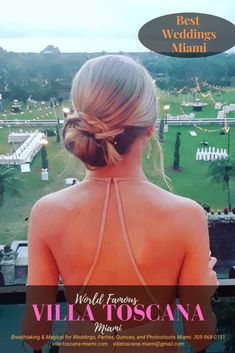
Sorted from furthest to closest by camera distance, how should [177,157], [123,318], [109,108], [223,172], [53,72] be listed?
[223,172], [177,157], [53,72], [123,318], [109,108]

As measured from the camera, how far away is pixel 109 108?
0.58m

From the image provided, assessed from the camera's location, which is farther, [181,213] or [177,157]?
[177,157]

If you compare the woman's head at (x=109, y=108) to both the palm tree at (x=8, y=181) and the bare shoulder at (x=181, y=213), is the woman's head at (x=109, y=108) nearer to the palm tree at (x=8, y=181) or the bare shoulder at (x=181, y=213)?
the bare shoulder at (x=181, y=213)

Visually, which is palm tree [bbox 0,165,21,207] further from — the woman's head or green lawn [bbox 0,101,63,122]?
the woman's head

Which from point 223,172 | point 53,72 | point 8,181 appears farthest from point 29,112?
point 223,172

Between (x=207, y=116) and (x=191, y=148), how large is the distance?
58 cm

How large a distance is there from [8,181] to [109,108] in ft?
13.7

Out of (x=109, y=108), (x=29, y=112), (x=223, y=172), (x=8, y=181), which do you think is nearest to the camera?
(x=109, y=108)

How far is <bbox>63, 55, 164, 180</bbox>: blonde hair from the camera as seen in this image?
1.87 ft

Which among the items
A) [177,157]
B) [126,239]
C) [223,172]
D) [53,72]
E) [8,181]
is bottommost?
[223,172]

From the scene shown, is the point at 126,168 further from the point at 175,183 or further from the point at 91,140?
the point at 175,183

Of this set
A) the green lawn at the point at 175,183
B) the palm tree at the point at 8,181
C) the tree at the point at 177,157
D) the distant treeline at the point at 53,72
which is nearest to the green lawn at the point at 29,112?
the distant treeline at the point at 53,72

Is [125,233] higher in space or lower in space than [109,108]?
lower

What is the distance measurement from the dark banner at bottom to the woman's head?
22 cm
